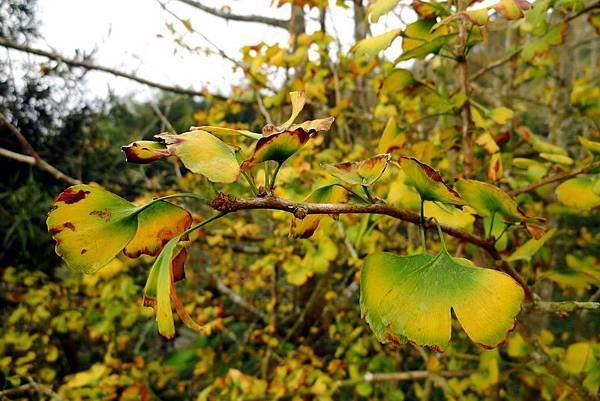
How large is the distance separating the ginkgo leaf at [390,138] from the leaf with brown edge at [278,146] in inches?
17.8

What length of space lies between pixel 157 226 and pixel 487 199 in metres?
0.34

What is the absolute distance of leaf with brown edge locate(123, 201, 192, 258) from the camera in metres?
0.46

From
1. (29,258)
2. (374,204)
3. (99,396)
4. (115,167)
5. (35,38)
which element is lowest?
(99,396)

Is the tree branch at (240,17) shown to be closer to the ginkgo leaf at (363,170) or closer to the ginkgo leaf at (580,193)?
the ginkgo leaf at (580,193)

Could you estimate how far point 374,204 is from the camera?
1.49 feet

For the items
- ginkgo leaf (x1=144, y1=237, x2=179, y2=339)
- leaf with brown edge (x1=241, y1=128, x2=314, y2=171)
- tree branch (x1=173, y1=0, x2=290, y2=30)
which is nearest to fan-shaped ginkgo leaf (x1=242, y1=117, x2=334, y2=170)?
leaf with brown edge (x1=241, y1=128, x2=314, y2=171)

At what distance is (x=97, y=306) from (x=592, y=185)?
2792 millimetres

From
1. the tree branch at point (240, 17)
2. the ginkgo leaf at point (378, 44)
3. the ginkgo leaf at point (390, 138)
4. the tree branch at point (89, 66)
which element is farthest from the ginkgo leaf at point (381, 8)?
the tree branch at point (240, 17)

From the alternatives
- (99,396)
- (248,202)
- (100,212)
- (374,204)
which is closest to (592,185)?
(374,204)

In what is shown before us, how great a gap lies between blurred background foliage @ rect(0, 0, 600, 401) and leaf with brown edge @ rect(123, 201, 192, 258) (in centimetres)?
66

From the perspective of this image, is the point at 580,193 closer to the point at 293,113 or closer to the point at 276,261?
the point at 293,113

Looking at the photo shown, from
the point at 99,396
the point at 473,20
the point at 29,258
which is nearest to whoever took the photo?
the point at 473,20

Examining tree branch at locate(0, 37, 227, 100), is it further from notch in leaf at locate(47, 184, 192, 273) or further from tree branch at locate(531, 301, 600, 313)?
tree branch at locate(531, 301, 600, 313)

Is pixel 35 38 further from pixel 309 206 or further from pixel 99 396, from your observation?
pixel 309 206
